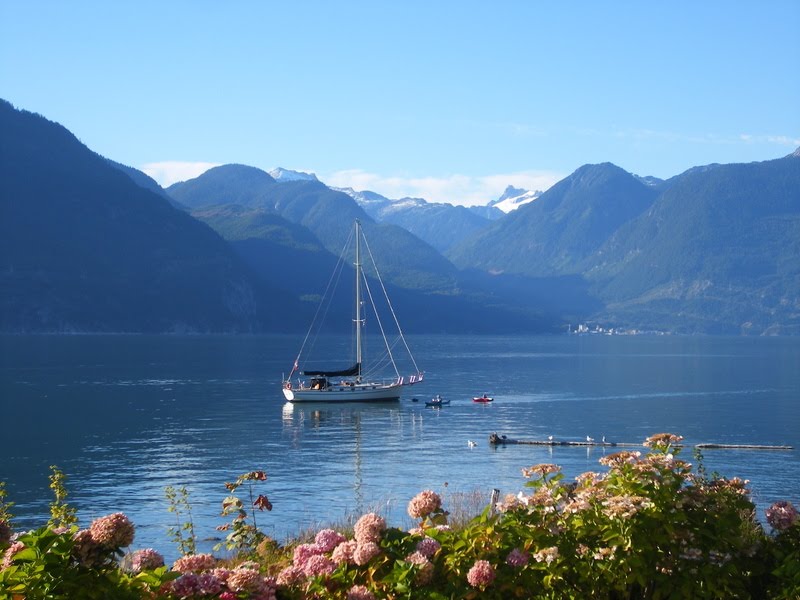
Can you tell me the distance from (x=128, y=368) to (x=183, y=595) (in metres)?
143

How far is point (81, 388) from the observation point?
109 m

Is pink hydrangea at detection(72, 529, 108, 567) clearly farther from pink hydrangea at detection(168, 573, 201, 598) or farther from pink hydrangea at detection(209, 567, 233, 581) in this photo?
pink hydrangea at detection(209, 567, 233, 581)

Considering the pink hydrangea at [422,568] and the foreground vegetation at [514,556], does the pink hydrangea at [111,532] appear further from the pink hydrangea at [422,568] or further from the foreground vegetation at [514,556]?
the pink hydrangea at [422,568]

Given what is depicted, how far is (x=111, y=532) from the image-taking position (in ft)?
27.5

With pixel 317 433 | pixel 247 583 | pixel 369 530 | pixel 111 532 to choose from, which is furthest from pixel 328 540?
pixel 317 433

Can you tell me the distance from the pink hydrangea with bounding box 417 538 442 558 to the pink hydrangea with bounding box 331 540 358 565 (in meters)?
0.62

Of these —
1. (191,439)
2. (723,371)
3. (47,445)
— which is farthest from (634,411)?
(723,371)

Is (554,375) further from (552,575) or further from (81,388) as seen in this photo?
(552,575)

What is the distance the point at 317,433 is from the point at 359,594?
67243 mm

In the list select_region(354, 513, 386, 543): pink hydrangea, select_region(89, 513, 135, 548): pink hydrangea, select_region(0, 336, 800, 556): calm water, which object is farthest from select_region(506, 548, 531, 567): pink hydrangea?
select_region(0, 336, 800, 556): calm water

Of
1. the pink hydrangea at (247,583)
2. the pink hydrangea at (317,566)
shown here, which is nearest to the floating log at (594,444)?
the pink hydrangea at (317,566)

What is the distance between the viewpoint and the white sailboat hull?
98625mm

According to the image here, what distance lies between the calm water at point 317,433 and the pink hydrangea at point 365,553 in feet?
40.7

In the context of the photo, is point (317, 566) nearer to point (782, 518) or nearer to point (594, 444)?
point (782, 518)
